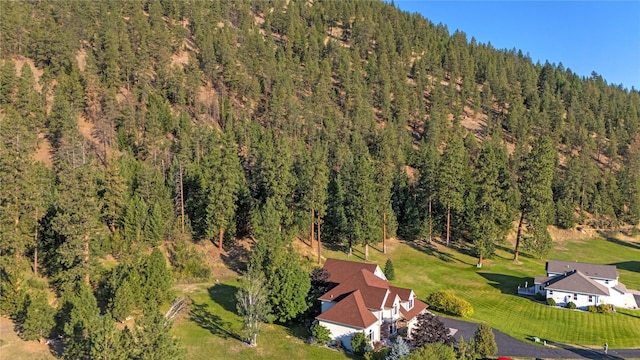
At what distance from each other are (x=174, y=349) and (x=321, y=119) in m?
78.7

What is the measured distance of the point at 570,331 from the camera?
41.8m

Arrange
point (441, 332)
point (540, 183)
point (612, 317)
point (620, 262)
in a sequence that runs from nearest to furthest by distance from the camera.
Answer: point (441, 332)
point (612, 317)
point (540, 183)
point (620, 262)

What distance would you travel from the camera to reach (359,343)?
113ft

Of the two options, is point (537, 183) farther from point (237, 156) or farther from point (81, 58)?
point (81, 58)

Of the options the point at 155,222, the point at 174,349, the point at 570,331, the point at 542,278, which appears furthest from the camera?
the point at 542,278

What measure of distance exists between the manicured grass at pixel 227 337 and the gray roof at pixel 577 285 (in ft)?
102

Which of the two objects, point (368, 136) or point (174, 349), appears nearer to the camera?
point (174, 349)

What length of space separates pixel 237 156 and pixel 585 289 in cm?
5056

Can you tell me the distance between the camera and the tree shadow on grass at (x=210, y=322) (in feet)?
120

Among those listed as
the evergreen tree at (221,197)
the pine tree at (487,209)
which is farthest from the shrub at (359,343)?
the pine tree at (487,209)

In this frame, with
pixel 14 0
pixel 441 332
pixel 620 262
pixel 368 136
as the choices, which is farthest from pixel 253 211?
pixel 14 0

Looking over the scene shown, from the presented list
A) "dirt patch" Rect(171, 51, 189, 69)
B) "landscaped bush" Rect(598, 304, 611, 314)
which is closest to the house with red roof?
"landscaped bush" Rect(598, 304, 611, 314)

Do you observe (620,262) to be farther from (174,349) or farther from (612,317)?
(174,349)

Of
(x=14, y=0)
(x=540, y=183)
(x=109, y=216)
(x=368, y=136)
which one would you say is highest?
(x=14, y=0)
